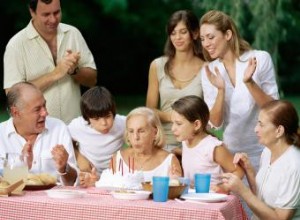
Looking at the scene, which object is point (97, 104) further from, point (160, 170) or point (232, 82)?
point (232, 82)

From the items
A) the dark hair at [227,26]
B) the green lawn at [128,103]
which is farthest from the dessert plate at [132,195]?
the green lawn at [128,103]

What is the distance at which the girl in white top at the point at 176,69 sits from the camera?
5.57m

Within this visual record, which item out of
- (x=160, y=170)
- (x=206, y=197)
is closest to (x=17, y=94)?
(x=160, y=170)

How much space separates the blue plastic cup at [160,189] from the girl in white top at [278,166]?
438 mm

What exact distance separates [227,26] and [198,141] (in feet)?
2.22

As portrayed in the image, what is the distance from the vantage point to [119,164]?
4.96m

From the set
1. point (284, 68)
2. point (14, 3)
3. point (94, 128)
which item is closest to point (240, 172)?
point (94, 128)

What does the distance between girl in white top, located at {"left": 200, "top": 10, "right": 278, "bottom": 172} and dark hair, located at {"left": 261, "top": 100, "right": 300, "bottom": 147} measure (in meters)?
0.56

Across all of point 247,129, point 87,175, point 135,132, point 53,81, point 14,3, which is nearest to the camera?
point 87,175

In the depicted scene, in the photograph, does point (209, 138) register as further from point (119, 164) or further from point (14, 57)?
point (14, 57)

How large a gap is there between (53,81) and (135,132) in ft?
3.01

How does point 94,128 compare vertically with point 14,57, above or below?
below

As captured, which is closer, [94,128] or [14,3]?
[94,128]

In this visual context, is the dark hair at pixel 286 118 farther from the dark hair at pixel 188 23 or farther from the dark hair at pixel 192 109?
the dark hair at pixel 188 23
